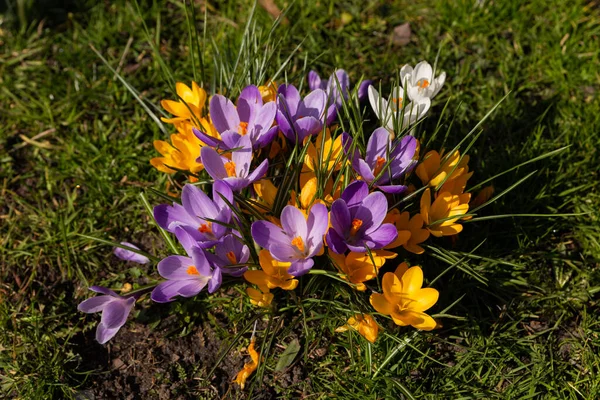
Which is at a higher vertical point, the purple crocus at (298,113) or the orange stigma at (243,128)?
the purple crocus at (298,113)

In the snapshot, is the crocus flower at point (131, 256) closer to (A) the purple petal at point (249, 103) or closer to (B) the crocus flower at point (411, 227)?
(A) the purple petal at point (249, 103)

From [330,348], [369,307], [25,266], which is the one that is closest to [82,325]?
[25,266]

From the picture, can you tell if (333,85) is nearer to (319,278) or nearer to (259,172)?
(259,172)

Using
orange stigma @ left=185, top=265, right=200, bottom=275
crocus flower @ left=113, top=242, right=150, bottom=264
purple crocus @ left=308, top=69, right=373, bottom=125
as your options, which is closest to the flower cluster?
orange stigma @ left=185, top=265, right=200, bottom=275

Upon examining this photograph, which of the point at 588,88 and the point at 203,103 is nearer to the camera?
the point at 203,103

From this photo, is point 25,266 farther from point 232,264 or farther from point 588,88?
point 588,88

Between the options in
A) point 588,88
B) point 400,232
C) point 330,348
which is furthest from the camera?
point 588,88

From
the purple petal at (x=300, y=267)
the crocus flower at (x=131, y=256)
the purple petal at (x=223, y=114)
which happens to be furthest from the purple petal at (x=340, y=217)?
the crocus flower at (x=131, y=256)
